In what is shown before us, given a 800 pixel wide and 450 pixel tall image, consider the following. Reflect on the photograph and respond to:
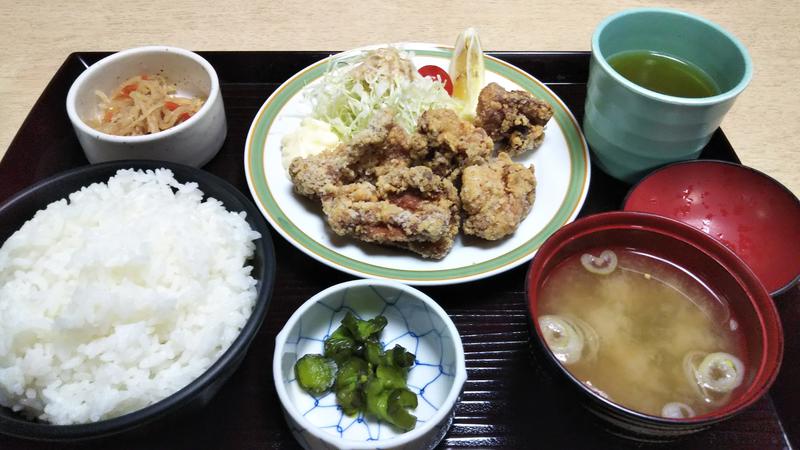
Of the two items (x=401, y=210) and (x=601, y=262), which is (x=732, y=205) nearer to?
(x=601, y=262)

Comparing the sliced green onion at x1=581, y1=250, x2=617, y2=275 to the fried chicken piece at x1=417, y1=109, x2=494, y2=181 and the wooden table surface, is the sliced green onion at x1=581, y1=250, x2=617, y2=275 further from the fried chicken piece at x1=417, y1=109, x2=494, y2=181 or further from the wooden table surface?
the wooden table surface

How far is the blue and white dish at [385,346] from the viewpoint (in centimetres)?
151

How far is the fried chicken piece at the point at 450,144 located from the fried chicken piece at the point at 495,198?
2.6 inches

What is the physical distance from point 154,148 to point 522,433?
1599 millimetres

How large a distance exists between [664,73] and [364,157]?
128 cm

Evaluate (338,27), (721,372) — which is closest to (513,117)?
(721,372)

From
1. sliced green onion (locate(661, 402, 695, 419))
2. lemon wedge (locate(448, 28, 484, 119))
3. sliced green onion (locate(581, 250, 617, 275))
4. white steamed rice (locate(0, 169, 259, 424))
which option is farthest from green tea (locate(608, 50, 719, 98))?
white steamed rice (locate(0, 169, 259, 424))

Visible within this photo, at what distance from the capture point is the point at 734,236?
2105 millimetres

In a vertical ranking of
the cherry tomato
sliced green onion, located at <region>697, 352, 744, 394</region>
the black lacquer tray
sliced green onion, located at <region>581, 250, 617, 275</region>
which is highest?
the cherry tomato

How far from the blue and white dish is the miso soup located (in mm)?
319

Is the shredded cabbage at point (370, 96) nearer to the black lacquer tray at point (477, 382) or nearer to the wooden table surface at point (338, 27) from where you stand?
the black lacquer tray at point (477, 382)

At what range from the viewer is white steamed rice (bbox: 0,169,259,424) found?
1521 mm

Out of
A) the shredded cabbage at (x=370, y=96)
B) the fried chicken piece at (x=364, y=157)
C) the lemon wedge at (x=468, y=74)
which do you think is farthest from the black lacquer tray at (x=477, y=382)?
the lemon wedge at (x=468, y=74)

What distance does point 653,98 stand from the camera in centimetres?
199
